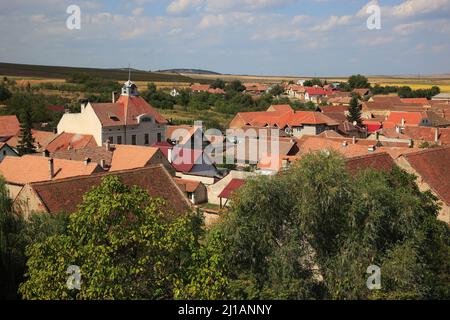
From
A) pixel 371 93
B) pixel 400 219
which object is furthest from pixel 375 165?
pixel 371 93

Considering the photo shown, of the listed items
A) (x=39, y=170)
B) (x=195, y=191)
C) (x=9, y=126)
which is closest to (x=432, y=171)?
(x=195, y=191)

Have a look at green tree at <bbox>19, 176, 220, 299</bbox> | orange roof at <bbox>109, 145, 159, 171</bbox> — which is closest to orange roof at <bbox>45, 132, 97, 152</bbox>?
orange roof at <bbox>109, 145, 159, 171</bbox>

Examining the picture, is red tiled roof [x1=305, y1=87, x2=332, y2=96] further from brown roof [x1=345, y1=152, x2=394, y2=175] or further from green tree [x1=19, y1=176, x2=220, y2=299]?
green tree [x1=19, y1=176, x2=220, y2=299]

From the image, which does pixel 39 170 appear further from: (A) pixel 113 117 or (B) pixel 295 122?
(B) pixel 295 122

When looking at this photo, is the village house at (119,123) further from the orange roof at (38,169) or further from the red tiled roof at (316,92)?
the red tiled roof at (316,92)

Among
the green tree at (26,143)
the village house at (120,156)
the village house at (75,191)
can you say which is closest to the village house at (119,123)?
the green tree at (26,143)
